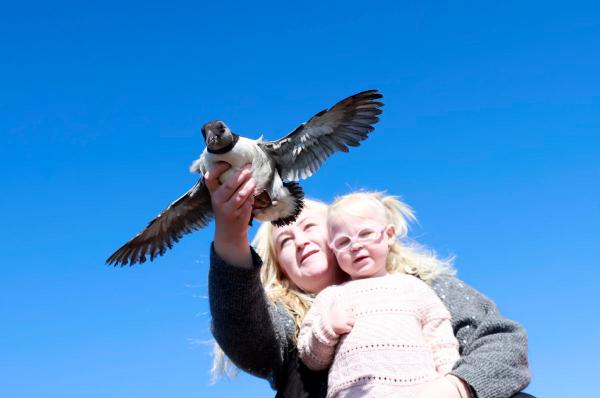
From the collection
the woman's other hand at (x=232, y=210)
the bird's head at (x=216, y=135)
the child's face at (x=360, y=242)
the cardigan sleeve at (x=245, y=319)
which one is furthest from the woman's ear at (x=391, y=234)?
the bird's head at (x=216, y=135)

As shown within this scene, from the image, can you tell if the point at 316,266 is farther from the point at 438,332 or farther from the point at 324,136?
the point at 324,136

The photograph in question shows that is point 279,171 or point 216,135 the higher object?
point 279,171

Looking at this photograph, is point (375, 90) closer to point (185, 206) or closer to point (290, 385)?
point (185, 206)

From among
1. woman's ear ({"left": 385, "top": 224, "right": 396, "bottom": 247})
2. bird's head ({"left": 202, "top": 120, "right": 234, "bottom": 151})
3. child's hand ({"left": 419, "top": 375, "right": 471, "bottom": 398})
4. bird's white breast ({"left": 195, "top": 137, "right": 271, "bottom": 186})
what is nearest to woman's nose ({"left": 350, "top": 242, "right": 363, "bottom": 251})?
woman's ear ({"left": 385, "top": 224, "right": 396, "bottom": 247})

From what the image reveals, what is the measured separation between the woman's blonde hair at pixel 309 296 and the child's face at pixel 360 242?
0.15 meters

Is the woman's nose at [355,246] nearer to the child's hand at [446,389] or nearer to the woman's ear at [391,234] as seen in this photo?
the woman's ear at [391,234]

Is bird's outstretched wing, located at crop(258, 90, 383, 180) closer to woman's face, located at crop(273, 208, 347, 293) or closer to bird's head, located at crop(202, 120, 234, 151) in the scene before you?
bird's head, located at crop(202, 120, 234, 151)

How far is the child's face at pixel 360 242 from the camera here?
573cm

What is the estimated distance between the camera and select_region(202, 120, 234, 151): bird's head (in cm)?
446

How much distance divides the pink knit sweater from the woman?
184mm

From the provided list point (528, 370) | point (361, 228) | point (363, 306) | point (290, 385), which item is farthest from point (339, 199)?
point (528, 370)

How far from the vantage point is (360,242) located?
5723mm

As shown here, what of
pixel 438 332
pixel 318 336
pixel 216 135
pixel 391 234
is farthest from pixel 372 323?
pixel 216 135

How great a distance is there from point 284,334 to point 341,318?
2.51 ft
